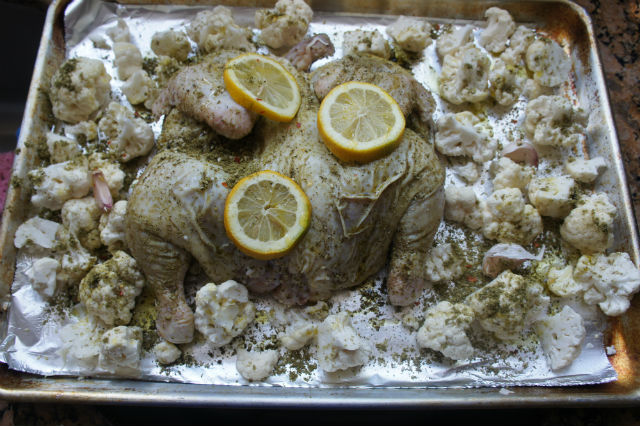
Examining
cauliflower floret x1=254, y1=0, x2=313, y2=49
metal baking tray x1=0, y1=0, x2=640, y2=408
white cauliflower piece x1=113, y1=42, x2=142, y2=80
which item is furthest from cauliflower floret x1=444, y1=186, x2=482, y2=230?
white cauliflower piece x1=113, y1=42, x2=142, y2=80

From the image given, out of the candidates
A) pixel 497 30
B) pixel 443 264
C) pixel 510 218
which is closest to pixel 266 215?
pixel 443 264

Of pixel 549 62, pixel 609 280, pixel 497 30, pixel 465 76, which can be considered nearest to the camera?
pixel 609 280

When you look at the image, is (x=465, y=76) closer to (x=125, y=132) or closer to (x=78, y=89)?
(x=125, y=132)

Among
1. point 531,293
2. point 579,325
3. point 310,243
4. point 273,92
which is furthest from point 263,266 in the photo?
point 579,325

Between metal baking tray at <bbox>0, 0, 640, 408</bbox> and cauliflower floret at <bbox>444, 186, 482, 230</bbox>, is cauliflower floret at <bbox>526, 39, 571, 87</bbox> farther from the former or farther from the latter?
cauliflower floret at <bbox>444, 186, 482, 230</bbox>

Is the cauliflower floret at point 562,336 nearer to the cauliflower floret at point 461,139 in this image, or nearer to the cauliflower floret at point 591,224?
the cauliflower floret at point 591,224
